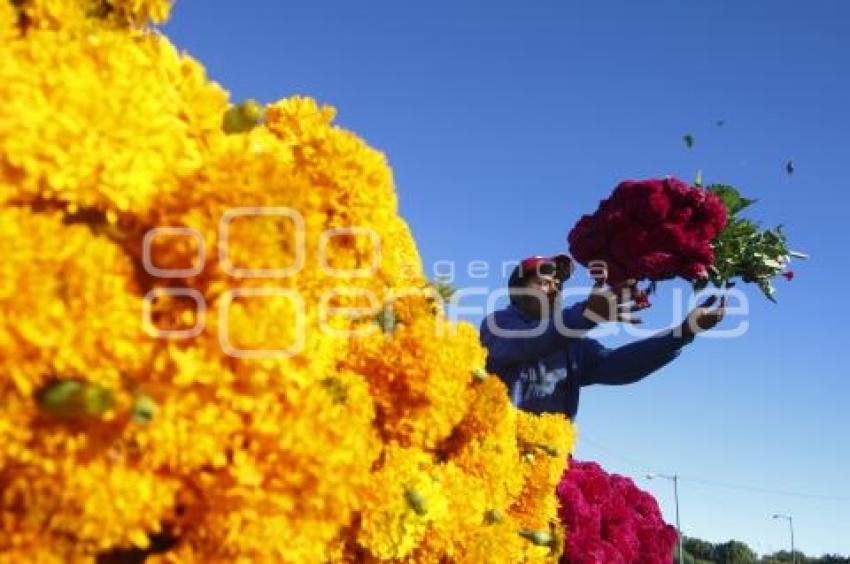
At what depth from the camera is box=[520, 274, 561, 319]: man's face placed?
3920 millimetres

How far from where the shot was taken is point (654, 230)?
11.6 feet

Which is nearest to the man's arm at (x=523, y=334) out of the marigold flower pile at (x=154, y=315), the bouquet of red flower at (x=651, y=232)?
the bouquet of red flower at (x=651, y=232)

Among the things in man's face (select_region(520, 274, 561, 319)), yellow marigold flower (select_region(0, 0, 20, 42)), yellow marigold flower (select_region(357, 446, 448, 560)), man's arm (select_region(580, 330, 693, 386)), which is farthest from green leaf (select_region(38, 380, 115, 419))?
man's arm (select_region(580, 330, 693, 386))

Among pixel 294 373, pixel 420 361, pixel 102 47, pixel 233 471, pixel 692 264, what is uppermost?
pixel 692 264

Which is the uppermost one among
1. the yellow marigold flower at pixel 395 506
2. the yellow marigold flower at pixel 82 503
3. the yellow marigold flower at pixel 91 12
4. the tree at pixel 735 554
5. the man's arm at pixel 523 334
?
the tree at pixel 735 554

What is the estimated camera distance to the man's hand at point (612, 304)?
336 centimetres

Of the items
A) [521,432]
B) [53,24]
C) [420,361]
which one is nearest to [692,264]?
[521,432]

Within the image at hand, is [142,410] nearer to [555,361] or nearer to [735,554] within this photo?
[555,361]

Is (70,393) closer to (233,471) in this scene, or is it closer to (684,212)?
(233,471)

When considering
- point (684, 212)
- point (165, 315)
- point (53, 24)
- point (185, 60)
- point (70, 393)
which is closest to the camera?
point (70, 393)

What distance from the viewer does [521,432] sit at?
2.92 meters

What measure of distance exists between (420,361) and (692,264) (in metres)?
2.14

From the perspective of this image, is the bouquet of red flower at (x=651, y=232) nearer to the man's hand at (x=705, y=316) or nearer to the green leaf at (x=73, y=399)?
the man's hand at (x=705, y=316)

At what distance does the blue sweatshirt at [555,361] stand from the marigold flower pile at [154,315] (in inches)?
85.0
